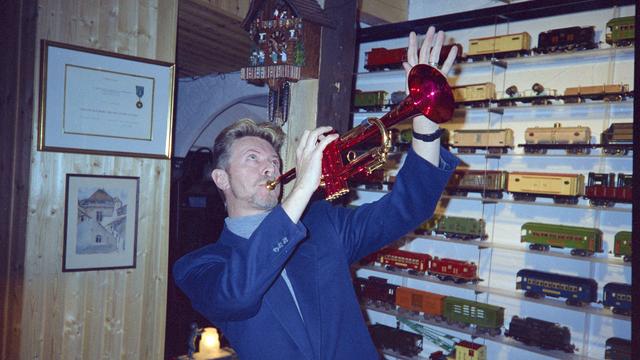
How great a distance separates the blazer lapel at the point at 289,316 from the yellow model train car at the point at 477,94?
12.9ft

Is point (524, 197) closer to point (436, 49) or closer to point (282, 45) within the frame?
point (282, 45)

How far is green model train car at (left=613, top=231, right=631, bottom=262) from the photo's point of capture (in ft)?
14.0

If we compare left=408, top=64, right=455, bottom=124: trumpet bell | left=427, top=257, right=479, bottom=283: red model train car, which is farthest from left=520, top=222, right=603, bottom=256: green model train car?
left=408, top=64, right=455, bottom=124: trumpet bell

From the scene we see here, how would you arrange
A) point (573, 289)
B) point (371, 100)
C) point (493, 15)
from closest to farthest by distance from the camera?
point (573, 289), point (493, 15), point (371, 100)

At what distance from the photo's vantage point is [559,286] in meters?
4.60

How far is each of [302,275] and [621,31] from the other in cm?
407

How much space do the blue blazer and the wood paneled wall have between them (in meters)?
1.73

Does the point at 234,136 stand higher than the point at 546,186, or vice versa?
the point at 234,136

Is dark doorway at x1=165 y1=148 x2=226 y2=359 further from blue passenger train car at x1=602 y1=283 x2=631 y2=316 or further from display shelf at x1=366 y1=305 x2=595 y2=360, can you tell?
blue passenger train car at x1=602 y1=283 x2=631 y2=316

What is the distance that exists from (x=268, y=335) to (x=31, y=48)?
2548mm

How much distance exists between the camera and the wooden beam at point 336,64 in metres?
2.33

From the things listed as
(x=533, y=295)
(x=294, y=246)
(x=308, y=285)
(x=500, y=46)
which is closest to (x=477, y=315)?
(x=533, y=295)

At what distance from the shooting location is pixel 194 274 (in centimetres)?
179

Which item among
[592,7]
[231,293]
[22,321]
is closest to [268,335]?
[231,293]
